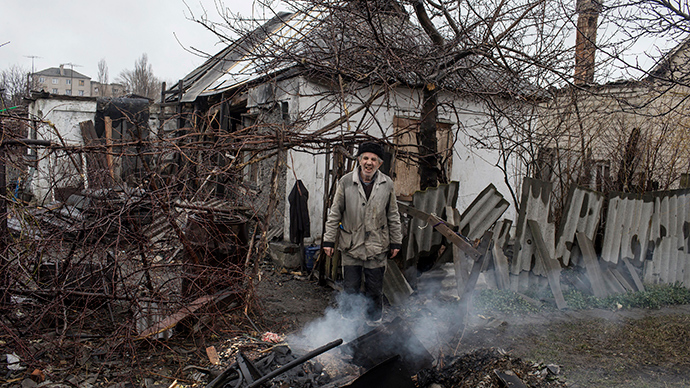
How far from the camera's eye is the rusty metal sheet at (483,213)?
6.11 metres

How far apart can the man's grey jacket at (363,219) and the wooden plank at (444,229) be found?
610mm

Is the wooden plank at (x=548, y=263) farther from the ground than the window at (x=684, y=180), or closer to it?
closer to it

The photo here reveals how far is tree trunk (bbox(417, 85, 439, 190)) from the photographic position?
21.2ft

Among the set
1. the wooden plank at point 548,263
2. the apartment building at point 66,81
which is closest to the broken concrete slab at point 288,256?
the wooden plank at point 548,263

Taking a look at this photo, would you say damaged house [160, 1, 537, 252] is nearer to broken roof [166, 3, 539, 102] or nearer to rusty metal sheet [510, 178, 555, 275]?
broken roof [166, 3, 539, 102]

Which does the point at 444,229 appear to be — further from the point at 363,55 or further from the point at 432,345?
the point at 363,55

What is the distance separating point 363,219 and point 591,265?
3.87m

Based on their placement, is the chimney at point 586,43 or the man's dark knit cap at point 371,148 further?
the chimney at point 586,43

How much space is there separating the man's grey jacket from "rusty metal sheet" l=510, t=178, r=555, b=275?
224 cm

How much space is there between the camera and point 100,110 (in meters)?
14.3

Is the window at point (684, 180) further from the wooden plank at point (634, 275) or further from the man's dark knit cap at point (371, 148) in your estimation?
the man's dark knit cap at point (371, 148)

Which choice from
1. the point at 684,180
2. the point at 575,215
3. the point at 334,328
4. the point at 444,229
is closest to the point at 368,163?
the point at 444,229

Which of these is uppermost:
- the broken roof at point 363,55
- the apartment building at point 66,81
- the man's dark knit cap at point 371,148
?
the apartment building at point 66,81

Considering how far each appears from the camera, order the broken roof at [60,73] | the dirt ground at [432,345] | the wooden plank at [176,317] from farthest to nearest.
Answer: the broken roof at [60,73] < the wooden plank at [176,317] < the dirt ground at [432,345]
